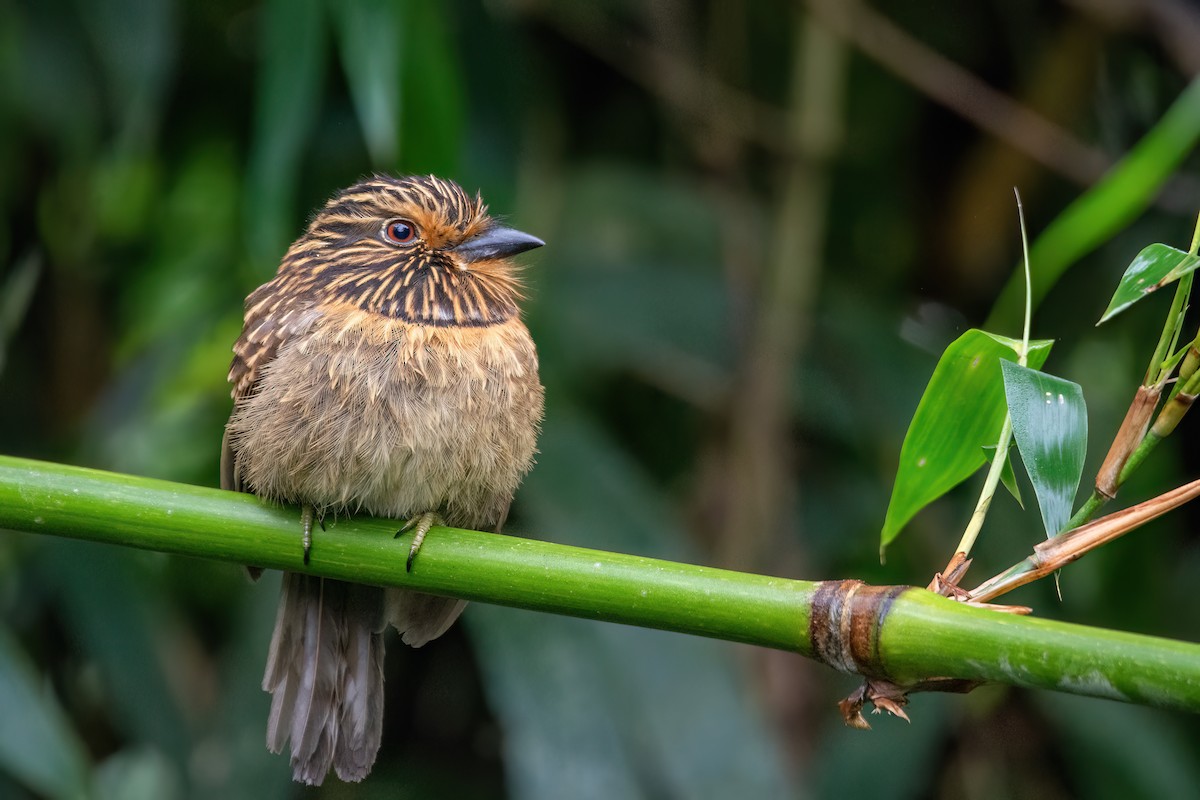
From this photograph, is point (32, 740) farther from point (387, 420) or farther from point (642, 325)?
point (642, 325)

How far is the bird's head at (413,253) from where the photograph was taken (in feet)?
7.20

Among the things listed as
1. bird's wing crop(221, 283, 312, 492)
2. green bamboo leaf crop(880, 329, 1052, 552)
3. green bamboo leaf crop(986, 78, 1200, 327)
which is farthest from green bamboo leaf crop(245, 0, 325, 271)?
green bamboo leaf crop(880, 329, 1052, 552)

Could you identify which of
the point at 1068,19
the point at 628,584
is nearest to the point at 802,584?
the point at 628,584

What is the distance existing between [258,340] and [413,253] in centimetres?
29

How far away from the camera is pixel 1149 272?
1.32 meters

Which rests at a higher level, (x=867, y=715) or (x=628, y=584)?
(x=628, y=584)

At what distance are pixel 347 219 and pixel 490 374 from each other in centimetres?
44

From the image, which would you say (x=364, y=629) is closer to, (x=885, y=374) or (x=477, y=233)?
(x=477, y=233)

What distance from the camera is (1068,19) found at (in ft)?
11.7

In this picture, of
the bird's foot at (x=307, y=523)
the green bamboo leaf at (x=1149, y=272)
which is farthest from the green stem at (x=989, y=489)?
the bird's foot at (x=307, y=523)

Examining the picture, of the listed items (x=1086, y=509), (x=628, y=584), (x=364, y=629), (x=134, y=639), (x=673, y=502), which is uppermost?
(x=1086, y=509)

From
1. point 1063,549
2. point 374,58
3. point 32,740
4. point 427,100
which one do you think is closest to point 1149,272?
point 1063,549

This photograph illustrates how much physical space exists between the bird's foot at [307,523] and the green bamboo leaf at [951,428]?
2.01 ft

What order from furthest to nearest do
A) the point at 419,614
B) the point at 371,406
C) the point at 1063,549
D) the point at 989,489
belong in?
1. the point at 419,614
2. the point at 371,406
3. the point at 989,489
4. the point at 1063,549
